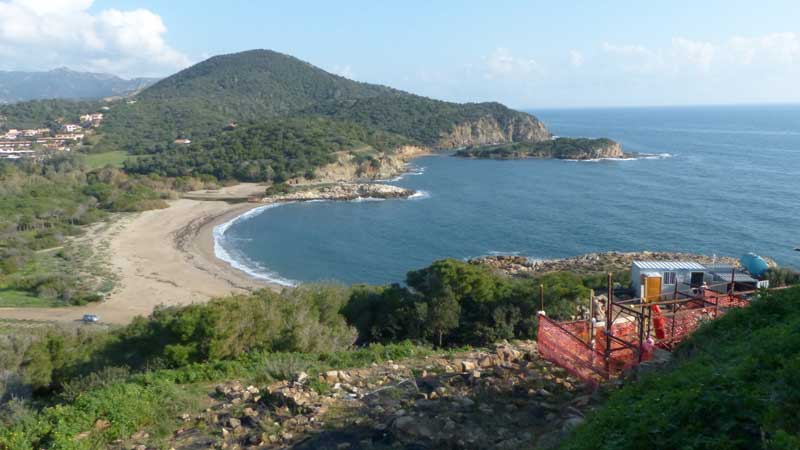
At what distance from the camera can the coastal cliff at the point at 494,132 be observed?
389ft

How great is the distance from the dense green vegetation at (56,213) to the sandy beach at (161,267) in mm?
1848

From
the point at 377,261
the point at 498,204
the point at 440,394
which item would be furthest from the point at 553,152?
the point at 440,394

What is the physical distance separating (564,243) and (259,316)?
31011mm

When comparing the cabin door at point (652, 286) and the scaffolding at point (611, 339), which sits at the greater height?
the scaffolding at point (611, 339)

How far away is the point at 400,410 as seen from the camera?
25.7 feet

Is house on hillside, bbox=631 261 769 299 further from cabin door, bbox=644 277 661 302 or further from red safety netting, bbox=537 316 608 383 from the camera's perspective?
red safety netting, bbox=537 316 608 383

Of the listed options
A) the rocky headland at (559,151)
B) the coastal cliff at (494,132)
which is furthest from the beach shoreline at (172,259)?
the coastal cliff at (494,132)

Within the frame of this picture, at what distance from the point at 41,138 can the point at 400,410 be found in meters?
121

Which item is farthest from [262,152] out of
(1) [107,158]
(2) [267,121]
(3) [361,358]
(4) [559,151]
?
(3) [361,358]

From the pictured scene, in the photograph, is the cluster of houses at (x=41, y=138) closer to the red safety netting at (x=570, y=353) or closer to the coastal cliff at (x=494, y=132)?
the coastal cliff at (x=494, y=132)

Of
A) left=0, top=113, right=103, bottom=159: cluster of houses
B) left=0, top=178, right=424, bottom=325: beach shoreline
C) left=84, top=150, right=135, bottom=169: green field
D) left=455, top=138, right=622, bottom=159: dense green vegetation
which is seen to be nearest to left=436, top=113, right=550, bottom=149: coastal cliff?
left=455, top=138, right=622, bottom=159: dense green vegetation

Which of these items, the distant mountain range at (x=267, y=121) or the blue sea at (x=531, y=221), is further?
the distant mountain range at (x=267, y=121)

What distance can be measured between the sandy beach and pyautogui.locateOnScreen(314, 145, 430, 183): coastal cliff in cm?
2231

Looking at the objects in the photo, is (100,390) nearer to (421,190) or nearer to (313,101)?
(421,190)
